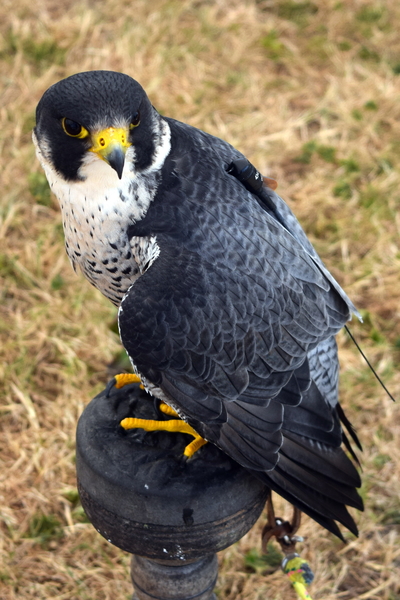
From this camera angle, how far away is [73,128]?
2.15 metres

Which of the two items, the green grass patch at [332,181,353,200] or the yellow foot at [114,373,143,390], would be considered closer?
the yellow foot at [114,373,143,390]

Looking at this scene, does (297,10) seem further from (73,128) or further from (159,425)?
(159,425)

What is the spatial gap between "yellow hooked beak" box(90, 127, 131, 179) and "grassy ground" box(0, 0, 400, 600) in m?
1.99

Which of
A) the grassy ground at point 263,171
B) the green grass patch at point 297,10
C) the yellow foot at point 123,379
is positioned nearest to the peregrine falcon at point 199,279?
the yellow foot at point 123,379

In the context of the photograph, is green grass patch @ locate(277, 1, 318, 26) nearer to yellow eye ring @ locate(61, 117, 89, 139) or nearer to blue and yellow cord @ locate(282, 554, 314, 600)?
yellow eye ring @ locate(61, 117, 89, 139)

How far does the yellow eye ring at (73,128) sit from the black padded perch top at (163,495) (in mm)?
1069

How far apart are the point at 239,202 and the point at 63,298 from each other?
232cm

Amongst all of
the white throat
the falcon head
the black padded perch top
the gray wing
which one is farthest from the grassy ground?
the falcon head

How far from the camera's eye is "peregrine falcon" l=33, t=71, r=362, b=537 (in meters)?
2.18

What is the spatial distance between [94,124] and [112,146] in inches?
3.5

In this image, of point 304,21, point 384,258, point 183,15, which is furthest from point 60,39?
point 384,258

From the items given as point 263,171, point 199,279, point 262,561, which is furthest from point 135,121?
point 263,171

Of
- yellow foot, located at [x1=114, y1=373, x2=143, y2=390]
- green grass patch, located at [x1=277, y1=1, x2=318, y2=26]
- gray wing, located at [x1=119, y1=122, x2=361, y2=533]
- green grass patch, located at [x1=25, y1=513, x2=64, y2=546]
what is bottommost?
green grass patch, located at [x1=25, y1=513, x2=64, y2=546]

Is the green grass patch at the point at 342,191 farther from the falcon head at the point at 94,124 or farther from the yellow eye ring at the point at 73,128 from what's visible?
the yellow eye ring at the point at 73,128
